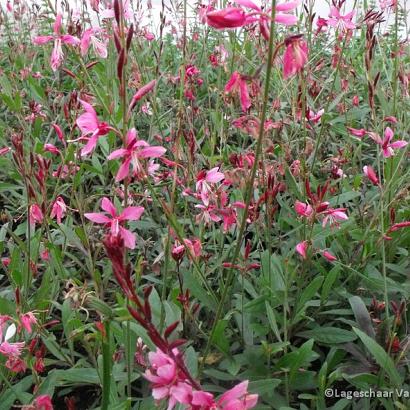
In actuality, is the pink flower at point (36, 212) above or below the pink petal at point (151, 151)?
below

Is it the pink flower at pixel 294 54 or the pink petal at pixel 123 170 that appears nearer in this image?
the pink flower at pixel 294 54

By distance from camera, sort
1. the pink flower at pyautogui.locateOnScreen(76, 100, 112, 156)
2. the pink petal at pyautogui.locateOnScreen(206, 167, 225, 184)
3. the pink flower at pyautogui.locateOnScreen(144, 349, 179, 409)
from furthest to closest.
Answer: the pink petal at pyautogui.locateOnScreen(206, 167, 225, 184) < the pink flower at pyautogui.locateOnScreen(76, 100, 112, 156) < the pink flower at pyautogui.locateOnScreen(144, 349, 179, 409)

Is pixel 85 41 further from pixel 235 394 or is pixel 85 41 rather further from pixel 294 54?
pixel 235 394

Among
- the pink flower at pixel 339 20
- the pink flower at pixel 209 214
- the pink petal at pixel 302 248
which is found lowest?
the pink petal at pixel 302 248

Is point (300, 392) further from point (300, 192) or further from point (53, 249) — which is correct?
point (53, 249)

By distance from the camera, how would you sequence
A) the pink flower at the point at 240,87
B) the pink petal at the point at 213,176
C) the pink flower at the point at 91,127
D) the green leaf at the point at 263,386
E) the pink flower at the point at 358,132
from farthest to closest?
the pink flower at the point at 358,132 → the pink petal at the point at 213,176 → the green leaf at the point at 263,386 → the pink flower at the point at 91,127 → the pink flower at the point at 240,87

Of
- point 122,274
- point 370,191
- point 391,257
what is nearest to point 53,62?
point 122,274

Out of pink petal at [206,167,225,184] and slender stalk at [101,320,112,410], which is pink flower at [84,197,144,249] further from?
pink petal at [206,167,225,184]

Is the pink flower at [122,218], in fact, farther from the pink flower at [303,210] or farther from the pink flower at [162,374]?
the pink flower at [303,210]

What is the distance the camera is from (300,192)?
1.57 m

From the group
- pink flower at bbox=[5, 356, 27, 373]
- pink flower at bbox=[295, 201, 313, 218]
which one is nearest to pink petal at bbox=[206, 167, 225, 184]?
pink flower at bbox=[295, 201, 313, 218]

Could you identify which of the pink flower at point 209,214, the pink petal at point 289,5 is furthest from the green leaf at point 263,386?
the pink petal at point 289,5

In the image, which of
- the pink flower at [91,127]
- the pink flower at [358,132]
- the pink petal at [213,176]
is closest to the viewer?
the pink flower at [91,127]

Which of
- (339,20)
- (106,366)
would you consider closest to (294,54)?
(106,366)
